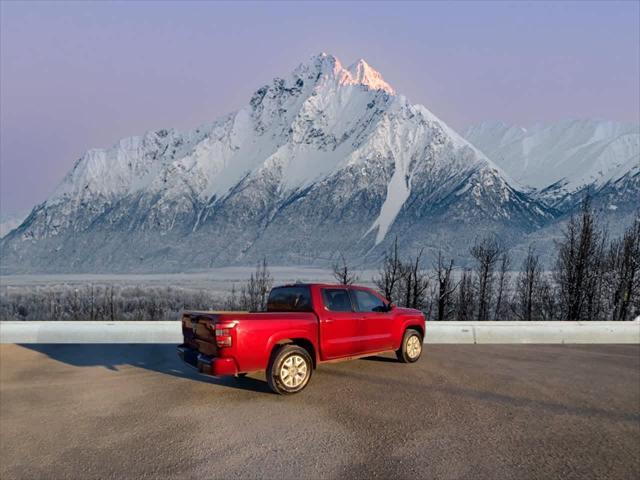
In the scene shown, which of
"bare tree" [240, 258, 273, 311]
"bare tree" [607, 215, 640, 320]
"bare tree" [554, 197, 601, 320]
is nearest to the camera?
"bare tree" [554, 197, 601, 320]

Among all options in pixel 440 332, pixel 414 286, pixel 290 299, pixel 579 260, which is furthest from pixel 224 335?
pixel 414 286

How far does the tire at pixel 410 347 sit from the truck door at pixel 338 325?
139 centimetres

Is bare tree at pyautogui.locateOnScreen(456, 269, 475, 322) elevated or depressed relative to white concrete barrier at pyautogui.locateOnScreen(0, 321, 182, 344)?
depressed

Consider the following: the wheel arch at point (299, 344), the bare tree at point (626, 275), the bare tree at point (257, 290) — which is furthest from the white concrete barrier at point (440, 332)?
the bare tree at point (257, 290)

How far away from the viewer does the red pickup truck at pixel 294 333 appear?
6203mm

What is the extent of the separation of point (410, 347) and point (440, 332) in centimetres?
355

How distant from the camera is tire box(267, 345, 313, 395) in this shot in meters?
6.56

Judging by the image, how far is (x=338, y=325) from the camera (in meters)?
7.32

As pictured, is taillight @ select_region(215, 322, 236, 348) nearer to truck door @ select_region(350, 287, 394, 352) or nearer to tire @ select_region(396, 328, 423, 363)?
truck door @ select_region(350, 287, 394, 352)

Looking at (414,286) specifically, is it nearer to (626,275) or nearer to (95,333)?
(626,275)

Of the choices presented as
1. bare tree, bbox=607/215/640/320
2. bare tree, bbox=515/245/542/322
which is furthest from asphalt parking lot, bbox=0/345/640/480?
bare tree, bbox=515/245/542/322

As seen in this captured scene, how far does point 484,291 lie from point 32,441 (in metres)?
60.9

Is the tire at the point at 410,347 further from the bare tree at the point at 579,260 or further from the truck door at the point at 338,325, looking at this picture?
the bare tree at the point at 579,260

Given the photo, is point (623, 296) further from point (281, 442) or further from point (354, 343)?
point (281, 442)
